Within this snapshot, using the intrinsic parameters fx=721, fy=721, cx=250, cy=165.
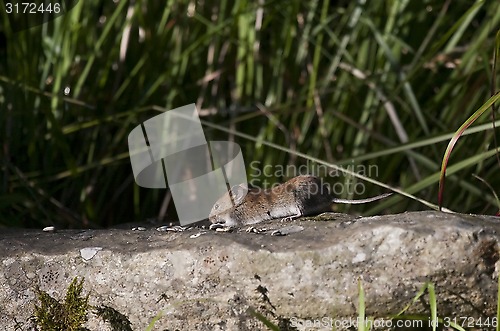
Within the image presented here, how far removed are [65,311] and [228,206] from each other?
62cm

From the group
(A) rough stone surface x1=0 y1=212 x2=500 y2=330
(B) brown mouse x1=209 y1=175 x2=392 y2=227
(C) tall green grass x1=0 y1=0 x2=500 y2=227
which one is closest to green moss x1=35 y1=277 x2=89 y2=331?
(A) rough stone surface x1=0 y1=212 x2=500 y2=330

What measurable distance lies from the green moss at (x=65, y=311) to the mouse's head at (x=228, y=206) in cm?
52

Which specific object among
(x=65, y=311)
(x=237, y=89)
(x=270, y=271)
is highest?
(x=237, y=89)

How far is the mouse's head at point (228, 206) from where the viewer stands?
2199 millimetres

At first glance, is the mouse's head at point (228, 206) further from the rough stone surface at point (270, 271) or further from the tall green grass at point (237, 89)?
the tall green grass at point (237, 89)

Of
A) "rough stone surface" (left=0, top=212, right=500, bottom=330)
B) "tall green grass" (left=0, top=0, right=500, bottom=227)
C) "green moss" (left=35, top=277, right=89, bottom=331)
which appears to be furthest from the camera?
"tall green grass" (left=0, top=0, right=500, bottom=227)

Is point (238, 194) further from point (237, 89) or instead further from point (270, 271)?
point (237, 89)

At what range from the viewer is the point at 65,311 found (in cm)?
186

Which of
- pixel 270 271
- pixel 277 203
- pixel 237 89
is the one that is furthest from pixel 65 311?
pixel 237 89

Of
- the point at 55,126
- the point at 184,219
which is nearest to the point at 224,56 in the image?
the point at 55,126

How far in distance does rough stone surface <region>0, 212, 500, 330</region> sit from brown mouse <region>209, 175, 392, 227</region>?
0.21 m

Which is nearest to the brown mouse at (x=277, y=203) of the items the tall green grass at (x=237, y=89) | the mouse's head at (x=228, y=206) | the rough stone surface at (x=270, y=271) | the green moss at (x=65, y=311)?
the mouse's head at (x=228, y=206)

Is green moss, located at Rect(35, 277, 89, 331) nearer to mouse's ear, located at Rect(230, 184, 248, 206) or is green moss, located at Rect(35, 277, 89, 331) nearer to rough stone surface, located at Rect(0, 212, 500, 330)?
Result: rough stone surface, located at Rect(0, 212, 500, 330)

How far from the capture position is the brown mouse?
2166mm
